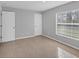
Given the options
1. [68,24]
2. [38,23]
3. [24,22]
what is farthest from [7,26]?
[68,24]

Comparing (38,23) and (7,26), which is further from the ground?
(38,23)

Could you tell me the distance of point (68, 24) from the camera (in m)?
5.32

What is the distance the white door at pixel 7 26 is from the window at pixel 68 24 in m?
3.25

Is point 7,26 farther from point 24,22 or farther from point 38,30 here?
point 38,30

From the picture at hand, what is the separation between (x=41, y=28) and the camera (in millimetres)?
9195

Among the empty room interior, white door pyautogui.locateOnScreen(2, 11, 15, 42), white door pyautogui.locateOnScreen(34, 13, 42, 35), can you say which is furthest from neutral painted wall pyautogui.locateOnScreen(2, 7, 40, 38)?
white door pyautogui.locateOnScreen(2, 11, 15, 42)

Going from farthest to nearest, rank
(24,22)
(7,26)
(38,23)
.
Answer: (38,23)
(24,22)
(7,26)

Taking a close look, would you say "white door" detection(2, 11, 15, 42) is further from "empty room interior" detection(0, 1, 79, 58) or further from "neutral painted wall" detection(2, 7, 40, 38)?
"neutral painted wall" detection(2, 7, 40, 38)

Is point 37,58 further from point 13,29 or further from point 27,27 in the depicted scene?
point 27,27

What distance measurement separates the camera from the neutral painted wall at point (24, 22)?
7.08 m

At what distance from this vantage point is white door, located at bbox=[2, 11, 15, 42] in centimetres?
576

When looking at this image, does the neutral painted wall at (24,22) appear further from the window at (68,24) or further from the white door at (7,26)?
the window at (68,24)

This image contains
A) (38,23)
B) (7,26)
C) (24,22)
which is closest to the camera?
(7,26)

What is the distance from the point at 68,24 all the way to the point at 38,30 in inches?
161
